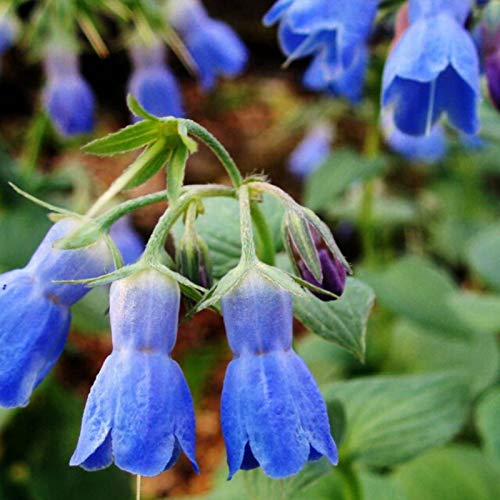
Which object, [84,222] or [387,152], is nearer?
[84,222]

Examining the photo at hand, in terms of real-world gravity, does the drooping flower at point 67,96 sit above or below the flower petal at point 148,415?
below

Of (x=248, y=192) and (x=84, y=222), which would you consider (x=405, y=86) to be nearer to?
(x=248, y=192)

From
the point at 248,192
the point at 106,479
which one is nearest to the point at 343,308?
the point at 248,192

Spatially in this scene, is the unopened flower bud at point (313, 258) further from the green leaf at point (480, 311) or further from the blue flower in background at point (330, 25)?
the green leaf at point (480, 311)

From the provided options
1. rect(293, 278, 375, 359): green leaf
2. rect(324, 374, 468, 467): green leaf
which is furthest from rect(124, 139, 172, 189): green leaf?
rect(324, 374, 468, 467): green leaf

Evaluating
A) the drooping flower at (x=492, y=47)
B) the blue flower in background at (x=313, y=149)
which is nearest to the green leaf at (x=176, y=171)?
the drooping flower at (x=492, y=47)

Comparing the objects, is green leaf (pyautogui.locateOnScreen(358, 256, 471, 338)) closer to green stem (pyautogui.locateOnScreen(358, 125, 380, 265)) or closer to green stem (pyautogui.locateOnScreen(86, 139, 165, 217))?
green stem (pyautogui.locateOnScreen(358, 125, 380, 265))
